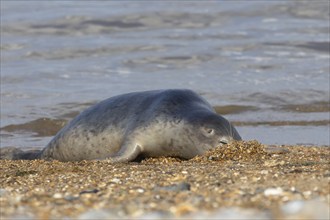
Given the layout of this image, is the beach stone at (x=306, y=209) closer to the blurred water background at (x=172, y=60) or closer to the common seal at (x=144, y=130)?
the common seal at (x=144, y=130)

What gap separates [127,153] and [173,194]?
3.08 metres

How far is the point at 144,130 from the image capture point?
7152 millimetres

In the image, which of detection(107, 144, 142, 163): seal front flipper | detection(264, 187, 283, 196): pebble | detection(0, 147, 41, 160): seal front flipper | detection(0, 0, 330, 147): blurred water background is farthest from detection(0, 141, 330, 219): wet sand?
detection(0, 0, 330, 147): blurred water background

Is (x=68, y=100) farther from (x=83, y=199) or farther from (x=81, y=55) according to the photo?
(x=83, y=199)

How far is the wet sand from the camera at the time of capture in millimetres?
3484

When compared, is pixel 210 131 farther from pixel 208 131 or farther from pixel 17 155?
pixel 17 155

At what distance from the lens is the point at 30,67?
1397 cm

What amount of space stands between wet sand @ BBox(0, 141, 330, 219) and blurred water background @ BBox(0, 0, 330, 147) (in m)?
4.48

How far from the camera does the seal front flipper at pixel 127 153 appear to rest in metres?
6.88

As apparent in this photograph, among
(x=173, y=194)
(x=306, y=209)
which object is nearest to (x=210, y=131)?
(x=173, y=194)

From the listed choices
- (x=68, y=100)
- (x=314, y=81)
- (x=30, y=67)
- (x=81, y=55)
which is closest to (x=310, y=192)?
(x=68, y=100)

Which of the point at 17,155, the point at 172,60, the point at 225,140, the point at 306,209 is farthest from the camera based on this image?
the point at 172,60

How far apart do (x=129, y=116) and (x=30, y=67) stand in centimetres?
684

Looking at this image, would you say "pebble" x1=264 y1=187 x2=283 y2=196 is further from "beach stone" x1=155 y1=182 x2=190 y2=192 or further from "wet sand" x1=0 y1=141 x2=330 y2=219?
"beach stone" x1=155 y1=182 x2=190 y2=192
